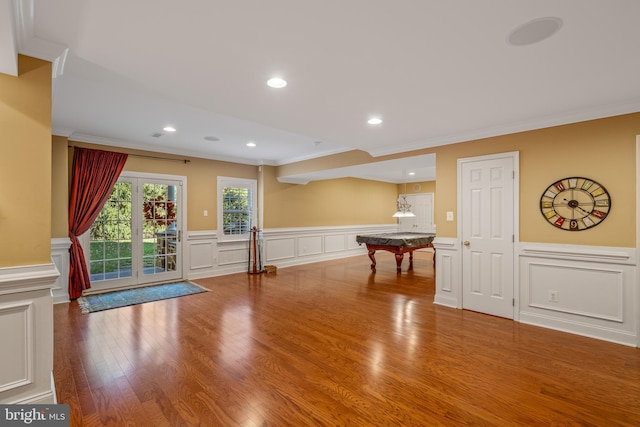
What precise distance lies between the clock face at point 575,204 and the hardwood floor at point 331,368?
125cm

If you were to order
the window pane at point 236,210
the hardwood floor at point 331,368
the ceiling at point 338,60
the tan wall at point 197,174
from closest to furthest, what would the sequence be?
the ceiling at point 338,60, the hardwood floor at point 331,368, the tan wall at point 197,174, the window pane at point 236,210

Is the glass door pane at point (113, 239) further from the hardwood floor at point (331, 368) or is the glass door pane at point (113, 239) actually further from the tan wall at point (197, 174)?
the hardwood floor at point (331, 368)

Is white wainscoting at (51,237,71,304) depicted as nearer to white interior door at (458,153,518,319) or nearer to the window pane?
the window pane

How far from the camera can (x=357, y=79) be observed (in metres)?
2.55

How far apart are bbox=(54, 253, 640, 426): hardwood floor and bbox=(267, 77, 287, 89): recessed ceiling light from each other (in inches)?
A: 96.3

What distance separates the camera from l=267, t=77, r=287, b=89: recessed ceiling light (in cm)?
255

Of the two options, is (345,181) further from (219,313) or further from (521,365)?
(521,365)

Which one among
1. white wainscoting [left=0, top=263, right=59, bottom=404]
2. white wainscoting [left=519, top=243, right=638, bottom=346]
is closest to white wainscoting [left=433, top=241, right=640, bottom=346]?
white wainscoting [left=519, top=243, right=638, bottom=346]

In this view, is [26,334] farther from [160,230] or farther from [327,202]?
[327,202]

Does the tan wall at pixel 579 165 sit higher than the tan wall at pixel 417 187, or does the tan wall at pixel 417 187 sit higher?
the tan wall at pixel 417 187

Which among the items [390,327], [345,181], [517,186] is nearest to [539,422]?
[390,327]

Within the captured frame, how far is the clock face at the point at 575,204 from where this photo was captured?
3248 mm

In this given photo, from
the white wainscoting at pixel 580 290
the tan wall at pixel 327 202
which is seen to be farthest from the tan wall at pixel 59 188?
the white wainscoting at pixel 580 290

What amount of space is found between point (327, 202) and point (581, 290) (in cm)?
616
